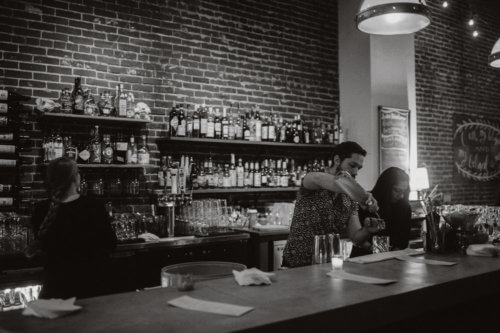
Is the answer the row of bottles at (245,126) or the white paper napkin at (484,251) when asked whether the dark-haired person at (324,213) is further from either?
the row of bottles at (245,126)

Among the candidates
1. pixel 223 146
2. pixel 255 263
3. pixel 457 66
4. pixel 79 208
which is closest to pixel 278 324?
pixel 79 208

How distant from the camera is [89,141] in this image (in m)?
4.81

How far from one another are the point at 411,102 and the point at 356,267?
515 cm

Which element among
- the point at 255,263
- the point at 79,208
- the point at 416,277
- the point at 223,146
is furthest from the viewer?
the point at 223,146

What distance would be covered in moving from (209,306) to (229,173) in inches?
150

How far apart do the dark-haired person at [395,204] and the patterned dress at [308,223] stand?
0.75 m

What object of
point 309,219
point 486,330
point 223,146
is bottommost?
point 486,330

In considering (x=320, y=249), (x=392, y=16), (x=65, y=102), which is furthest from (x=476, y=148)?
(x=65, y=102)

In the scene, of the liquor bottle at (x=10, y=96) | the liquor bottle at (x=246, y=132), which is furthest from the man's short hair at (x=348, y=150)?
the liquor bottle at (x=10, y=96)

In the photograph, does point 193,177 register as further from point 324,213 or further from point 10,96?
point 324,213

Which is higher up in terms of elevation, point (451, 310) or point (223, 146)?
point (223, 146)

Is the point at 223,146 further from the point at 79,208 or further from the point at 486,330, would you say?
the point at 486,330

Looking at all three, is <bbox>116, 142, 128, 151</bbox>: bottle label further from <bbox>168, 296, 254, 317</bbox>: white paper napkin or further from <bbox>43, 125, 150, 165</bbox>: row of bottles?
<bbox>168, 296, 254, 317</bbox>: white paper napkin

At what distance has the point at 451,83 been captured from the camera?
27.9 ft
